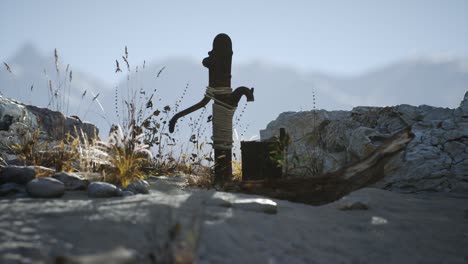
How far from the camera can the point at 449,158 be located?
4828 mm

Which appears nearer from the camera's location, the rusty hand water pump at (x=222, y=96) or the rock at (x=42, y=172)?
the rock at (x=42, y=172)

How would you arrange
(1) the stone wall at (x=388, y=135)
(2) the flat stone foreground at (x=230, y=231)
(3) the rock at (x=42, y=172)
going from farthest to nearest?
(1) the stone wall at (x=388, y=135) → (3) the rock at (x=42, y=172) → (2) the flat stone foreground at (x=230, y=231)

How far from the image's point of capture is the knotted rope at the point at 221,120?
438 cm

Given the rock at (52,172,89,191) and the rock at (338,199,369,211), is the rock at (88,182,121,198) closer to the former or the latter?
the rock at (52,172,89,191)

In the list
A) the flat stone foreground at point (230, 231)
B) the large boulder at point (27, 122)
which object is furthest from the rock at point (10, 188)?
the large boulder at point (27, 122)

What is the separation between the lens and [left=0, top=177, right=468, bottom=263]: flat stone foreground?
173 cm

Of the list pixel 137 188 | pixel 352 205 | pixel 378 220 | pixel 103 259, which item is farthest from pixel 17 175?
pixel 378 220

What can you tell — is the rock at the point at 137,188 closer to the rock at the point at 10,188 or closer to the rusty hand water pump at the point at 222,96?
the rock at the point at 10,188

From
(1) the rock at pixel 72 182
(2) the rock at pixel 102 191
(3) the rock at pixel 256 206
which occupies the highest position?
(1) the rock at pixel 72 182

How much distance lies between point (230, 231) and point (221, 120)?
7.79 ft

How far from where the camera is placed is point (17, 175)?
3.27 metres

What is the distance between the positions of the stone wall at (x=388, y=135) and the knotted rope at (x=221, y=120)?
81cm

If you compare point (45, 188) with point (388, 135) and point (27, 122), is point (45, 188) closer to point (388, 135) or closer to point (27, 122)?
point (27, 122)

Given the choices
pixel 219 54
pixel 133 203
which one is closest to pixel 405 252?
pixel 133 203
